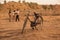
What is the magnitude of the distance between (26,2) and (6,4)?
9808mm

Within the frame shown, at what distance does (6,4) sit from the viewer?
71312 millimetres

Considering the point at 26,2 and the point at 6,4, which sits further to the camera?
the point at 26,2

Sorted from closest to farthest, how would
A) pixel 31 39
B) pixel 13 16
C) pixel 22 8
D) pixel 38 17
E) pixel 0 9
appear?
1. pixel 31 39
2. pixel 38 17
3. pixel 13 16
4. pixel 0 9
5. pixel 22 8

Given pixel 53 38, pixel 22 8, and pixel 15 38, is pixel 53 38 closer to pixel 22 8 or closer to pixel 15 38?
pixel 15 38

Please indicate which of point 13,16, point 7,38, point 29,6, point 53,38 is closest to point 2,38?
point 7,38

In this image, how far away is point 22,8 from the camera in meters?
69.8

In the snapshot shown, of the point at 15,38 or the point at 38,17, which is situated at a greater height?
the point at 38,17

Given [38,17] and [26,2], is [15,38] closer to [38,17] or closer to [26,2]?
[38,17]

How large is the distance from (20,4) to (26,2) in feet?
18.7

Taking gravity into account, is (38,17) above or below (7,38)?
above

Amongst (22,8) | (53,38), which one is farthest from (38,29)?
(22,8)

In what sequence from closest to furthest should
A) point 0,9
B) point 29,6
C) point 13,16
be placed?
point 13,16, point 0,9, point 29,6

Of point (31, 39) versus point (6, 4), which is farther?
point (6, 4)

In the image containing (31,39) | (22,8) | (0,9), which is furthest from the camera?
(22,8)
